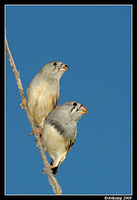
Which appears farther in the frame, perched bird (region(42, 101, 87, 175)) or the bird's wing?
the bird's wing

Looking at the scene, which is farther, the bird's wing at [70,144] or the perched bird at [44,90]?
the perched bird at [44,90]

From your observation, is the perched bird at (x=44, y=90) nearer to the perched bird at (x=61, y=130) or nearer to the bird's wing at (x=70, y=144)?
the perched bird at (x=61, y=130)

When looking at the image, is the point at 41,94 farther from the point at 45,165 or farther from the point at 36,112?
the point at 45,165

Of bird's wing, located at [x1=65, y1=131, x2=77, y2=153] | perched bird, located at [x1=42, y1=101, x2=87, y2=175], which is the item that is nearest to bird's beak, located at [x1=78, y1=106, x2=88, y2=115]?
perched bird, located at [x1=42, y1=101, x2=87, y2=175]

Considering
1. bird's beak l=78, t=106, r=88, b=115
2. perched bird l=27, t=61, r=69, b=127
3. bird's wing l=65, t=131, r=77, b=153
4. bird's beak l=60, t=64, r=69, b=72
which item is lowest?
bird's wing l=65, t=131, r=77, b=153

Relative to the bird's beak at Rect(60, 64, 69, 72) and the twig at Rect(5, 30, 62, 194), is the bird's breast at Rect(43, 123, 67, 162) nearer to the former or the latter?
the twig at Rect(5, 30, 62, 194)

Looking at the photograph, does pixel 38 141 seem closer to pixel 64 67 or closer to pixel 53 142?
pixel 53 142

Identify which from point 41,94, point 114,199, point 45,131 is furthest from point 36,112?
point 114,199

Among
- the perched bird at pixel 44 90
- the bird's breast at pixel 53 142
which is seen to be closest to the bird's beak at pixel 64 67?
the perched bird at pixel 44 90
